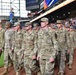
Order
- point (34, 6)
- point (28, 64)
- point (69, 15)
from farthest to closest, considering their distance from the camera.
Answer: point (34, 6) < point (69, 15) < point (28, 64)

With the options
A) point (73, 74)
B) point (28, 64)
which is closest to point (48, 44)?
point (28, 64)

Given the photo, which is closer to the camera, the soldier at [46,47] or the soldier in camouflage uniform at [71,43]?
the soldier at [46,47]

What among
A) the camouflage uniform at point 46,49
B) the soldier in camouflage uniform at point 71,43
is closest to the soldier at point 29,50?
the camouflage uniform at point 46,49

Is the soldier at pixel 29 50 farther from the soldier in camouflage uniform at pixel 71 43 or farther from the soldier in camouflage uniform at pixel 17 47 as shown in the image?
the soldier in camouflage uniform at pixel 71 43

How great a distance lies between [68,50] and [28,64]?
9.77 ft

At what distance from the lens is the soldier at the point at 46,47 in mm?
8805

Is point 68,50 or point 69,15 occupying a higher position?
point 69,15

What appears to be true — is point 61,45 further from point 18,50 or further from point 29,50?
point 29,50

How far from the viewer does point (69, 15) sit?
1645 cm

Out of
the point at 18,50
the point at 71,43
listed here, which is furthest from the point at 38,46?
the point at 71,43

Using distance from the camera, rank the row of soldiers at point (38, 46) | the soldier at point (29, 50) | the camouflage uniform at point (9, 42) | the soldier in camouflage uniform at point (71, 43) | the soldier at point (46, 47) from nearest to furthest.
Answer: the soldier at point (46, 47) < the row of soldiers at point (38, 46) < the soldier at point (29, 50) < the camouflage uniform at point (9, 42) < the soldier in camouflage uniform at point (71, 43)

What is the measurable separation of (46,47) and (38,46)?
1.78 feet

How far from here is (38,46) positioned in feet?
31.2

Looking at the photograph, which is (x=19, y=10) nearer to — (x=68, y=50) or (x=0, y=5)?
(x=0, y=5)
